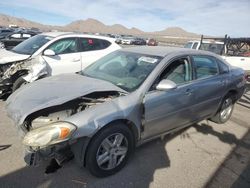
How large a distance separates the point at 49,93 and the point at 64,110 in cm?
31

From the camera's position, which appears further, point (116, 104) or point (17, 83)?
point (17, 83)

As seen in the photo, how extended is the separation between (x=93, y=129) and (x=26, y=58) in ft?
13.1

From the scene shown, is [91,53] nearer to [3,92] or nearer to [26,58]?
[26,58]

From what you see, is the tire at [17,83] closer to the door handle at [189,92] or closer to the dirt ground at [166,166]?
the dirt ground at [166,166]

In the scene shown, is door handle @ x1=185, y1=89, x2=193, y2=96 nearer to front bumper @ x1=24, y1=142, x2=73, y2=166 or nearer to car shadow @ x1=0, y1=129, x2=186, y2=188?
car shadow @ x1=0, y1=129, x2=186, y2=188

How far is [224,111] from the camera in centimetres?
523

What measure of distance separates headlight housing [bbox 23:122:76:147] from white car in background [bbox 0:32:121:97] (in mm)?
3169

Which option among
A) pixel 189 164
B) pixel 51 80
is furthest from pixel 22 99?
pixel 189 164

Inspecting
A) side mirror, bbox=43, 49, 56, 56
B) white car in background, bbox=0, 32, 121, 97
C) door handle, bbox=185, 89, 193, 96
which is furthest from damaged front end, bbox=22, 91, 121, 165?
Answer: side mirror, bbox=43, 49, 56, 56

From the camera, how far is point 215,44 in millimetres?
11539

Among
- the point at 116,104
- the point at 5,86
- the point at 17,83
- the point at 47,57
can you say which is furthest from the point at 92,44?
the point at 116,104

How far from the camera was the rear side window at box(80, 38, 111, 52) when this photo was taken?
7.03 meters

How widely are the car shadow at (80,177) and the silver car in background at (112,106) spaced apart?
0.13m

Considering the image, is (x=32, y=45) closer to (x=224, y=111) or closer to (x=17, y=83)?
(x=17, y=83)
